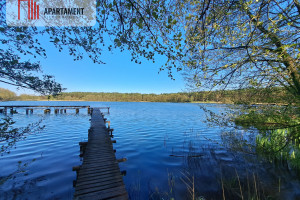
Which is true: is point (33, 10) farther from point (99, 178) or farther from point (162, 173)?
point (162, 173)

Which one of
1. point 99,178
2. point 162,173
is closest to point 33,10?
point 99,178

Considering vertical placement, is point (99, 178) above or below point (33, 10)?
below

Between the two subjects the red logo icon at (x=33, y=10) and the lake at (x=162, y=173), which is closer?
the red logo icon at (x=33, y=10)

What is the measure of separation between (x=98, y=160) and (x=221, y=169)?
23.3ft

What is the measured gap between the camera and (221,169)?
7.31m

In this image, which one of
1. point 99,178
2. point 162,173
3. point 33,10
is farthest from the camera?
point 162,173

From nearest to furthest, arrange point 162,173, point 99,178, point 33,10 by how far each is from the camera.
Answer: point 33,10
point 99,178
point 162,173

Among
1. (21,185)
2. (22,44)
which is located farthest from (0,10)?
(21,185)

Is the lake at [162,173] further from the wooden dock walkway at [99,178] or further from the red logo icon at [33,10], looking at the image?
the red logo icon at [33,10]

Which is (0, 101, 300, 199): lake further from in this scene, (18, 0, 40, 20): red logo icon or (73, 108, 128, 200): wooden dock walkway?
(18, 0, 40, 20): red logo icon

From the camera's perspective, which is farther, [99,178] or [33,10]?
[99,178]

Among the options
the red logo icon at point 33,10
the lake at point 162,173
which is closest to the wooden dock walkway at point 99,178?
the lake at point 162,173

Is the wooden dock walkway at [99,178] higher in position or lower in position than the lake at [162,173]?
higher

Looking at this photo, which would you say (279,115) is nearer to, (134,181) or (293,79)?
(293,79)
